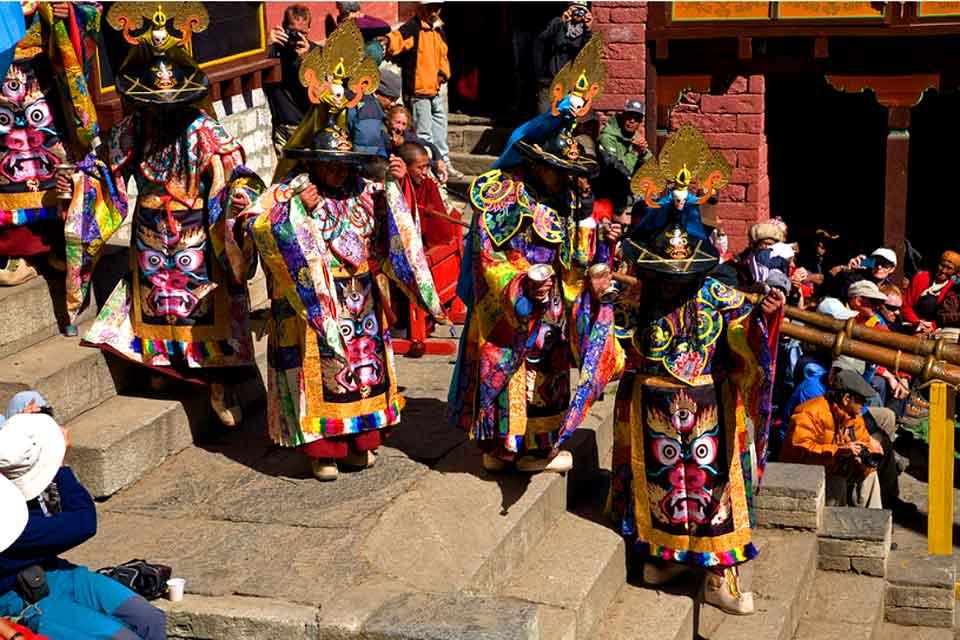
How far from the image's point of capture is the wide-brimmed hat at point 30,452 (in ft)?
→ 20.5

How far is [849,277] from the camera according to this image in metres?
12.4

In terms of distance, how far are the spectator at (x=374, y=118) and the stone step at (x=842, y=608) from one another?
128 inches

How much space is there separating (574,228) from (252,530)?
2.04m

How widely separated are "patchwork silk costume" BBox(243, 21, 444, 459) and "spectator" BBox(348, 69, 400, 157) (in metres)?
0.11

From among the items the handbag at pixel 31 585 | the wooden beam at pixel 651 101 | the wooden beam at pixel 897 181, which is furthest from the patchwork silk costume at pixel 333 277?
the wooden beam at pixel 897 181

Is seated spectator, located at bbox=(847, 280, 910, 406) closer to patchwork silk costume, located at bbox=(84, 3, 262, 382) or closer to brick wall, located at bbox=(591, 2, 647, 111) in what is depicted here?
brick wall, located at bbox=(591, 2, 647, 111)

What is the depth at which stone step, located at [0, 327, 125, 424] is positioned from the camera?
28.3 ft

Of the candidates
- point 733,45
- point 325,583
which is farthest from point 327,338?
point 733,45

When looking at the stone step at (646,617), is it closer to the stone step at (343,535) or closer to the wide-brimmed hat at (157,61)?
the stone step at (343,535)

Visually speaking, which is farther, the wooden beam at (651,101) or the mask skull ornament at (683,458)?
the wooden beam at (651,101)

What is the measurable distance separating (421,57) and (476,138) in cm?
204

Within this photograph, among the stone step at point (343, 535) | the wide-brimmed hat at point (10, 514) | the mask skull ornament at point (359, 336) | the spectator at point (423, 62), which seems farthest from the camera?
the spectator at point (423, 62)

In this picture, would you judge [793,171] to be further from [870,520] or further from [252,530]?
[252,530]

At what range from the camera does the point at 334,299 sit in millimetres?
8312
